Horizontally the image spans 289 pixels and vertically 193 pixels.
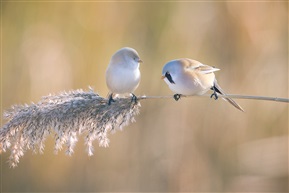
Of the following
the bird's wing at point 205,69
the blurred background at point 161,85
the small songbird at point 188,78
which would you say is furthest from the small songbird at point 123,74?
the blurred background at point 161,85

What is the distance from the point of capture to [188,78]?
3053 millimetres

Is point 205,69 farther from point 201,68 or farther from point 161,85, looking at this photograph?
point 161,85

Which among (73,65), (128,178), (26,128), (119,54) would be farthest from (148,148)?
(26,128)

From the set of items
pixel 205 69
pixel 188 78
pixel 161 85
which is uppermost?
pixel 161 85

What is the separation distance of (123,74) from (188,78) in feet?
1.54

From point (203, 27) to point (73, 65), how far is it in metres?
1.32

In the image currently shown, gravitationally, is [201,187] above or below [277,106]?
below

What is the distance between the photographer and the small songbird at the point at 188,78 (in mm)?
3047

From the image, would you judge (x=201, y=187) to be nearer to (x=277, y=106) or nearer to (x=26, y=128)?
(x=277, y=106)

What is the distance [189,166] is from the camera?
16.0 ft

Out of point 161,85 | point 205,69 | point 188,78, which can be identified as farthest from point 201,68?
point 161,85

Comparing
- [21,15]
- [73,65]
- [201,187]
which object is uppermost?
[21,15]

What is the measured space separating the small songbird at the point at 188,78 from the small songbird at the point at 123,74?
27 centimetres

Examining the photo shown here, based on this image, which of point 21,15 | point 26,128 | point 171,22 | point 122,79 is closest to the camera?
point 26,128
